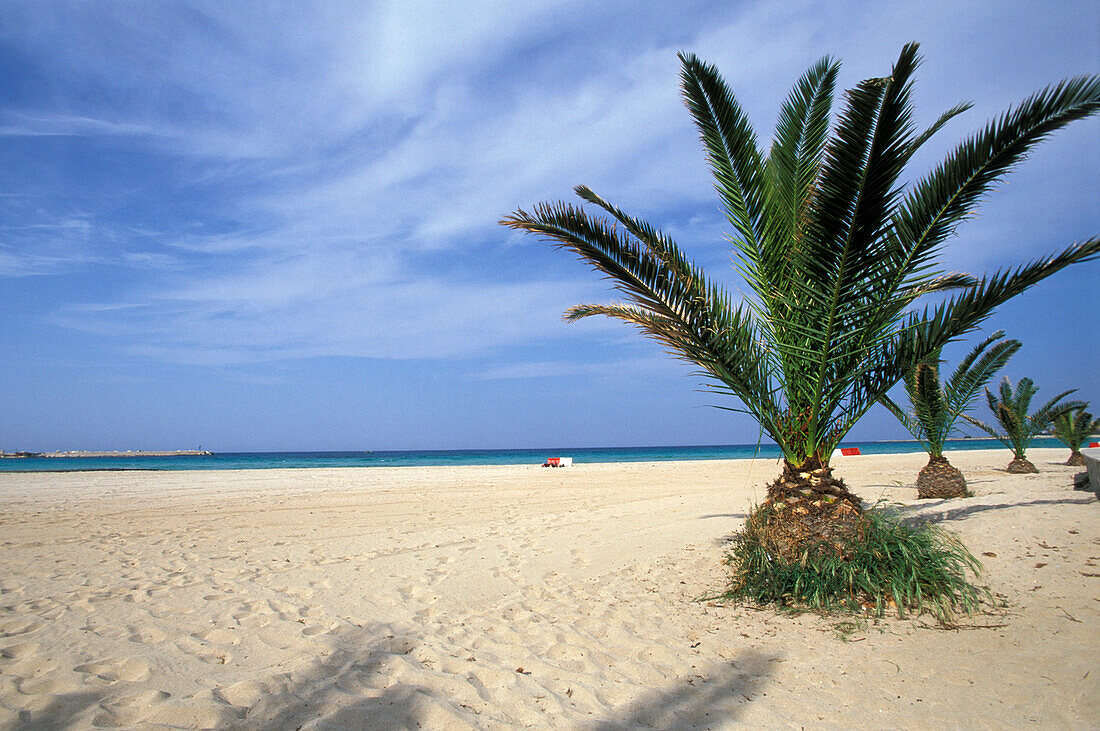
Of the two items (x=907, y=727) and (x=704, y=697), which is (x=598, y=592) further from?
(x=907, y=727)

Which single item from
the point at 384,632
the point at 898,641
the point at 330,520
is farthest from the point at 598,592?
the point at 330,520

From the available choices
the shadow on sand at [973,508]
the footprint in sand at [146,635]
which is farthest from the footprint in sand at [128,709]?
the shadow on sand at [973,508]

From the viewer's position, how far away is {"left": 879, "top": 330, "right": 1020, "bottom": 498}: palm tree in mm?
10195

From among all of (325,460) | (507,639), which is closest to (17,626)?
(507,639)

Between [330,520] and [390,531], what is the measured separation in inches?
76.4

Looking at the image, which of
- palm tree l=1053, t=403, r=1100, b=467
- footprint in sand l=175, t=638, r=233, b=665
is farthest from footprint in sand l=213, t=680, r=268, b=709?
palm tree l=1053, t=403, r=1100, b=467

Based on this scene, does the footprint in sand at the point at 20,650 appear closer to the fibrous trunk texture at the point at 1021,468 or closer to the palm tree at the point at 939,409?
the palm tree at the point at 939,409

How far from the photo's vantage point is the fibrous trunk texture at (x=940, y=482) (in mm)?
10148

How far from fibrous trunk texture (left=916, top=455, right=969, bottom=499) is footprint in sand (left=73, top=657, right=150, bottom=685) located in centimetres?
1180

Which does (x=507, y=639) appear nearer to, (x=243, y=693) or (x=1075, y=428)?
(x=243, y=693)

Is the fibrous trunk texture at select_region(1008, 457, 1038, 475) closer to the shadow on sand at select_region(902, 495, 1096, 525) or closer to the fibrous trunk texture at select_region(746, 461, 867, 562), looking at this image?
the shadow on sand at select_region(902, 495, 1096, 525)

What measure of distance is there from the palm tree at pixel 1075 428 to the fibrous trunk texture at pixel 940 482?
885cm

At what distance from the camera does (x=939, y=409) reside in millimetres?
10531

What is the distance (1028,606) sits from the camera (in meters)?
4.16
